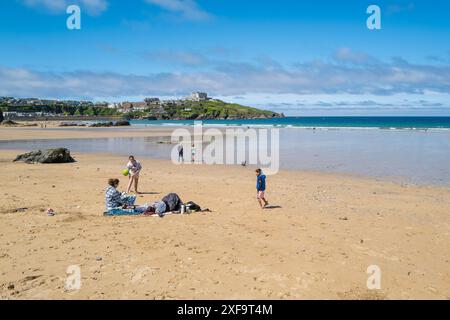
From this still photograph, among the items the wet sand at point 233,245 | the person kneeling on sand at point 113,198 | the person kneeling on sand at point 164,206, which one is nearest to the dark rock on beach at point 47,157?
the wet sand at point 233,245

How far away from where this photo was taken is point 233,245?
31.0 ft

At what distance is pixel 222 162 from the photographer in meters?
28.4

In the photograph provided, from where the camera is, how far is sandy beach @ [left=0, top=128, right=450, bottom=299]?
7.12 meters

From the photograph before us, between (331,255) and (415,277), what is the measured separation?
1.73 meters

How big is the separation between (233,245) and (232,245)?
0.08 ft

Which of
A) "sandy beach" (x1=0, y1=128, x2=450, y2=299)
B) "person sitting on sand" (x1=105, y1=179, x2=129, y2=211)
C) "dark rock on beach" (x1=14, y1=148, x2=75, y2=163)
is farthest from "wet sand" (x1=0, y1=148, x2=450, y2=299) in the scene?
"dark rock on beach" (x1=14, y1=148, x2=75, y2=163)

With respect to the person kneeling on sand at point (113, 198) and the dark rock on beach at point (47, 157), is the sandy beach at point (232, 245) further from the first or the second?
the dark rock on beach at point (47, 157)

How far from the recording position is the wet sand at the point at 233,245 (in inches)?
280

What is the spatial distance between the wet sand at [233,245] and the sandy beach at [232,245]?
0.10 ft

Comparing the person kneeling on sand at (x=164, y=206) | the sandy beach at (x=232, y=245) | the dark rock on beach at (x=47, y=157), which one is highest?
the dark rock on beach at (x=47, y=157)

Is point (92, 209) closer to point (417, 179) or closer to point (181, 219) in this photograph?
point (181, 219)

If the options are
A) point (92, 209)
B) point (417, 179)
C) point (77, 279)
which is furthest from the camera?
point (417, 179)

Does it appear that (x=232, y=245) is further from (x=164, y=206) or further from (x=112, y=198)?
(x=112, y=198)
